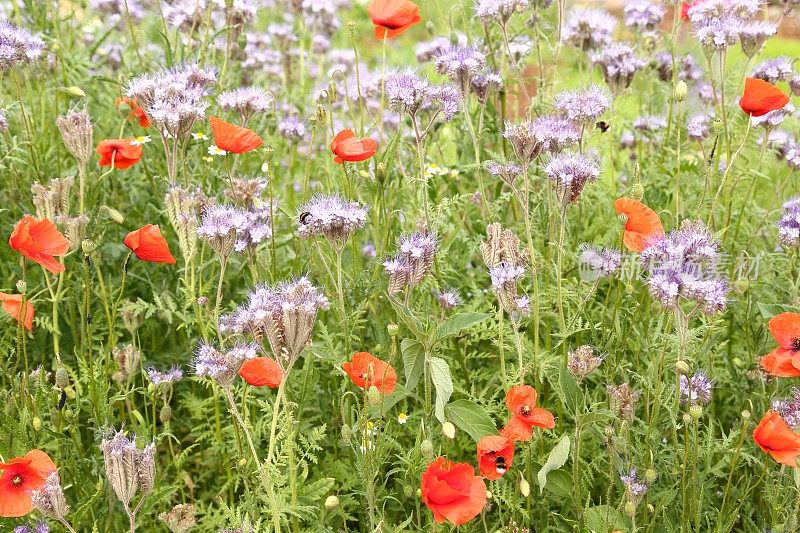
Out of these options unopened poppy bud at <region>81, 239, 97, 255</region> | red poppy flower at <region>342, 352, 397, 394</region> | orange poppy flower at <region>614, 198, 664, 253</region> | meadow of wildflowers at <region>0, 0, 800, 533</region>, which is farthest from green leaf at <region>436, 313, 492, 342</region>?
unopened poppy bud at <region>81, 239, 97, 255</region>

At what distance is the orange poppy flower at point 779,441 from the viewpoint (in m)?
2.01

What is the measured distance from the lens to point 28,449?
93.0 inches

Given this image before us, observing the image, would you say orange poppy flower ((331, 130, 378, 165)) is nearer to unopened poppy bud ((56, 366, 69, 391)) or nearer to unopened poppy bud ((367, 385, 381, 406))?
unopened poppy bud ((367, 385, 381, 406))

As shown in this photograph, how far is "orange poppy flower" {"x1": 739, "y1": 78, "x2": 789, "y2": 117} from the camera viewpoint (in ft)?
8.11

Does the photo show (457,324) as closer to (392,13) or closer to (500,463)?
(500,463)

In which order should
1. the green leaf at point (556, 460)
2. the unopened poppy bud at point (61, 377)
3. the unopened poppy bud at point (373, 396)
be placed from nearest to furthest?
1. the unopened poppy bud at point (373, 396)
2. the green leaf at point (556, 460)
3. the unopened poppy bud at point (61, 377)

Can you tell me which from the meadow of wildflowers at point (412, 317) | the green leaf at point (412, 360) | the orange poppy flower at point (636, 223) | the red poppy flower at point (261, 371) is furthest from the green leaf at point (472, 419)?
the orange poppy flower at point (636, 223)

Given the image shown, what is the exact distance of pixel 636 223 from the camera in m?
2.41

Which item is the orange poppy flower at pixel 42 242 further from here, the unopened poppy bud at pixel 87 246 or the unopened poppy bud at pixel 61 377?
the unopened poppy bud at pixel 61 377

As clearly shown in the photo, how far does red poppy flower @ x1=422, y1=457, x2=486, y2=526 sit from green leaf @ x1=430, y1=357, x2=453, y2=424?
12 centimetres

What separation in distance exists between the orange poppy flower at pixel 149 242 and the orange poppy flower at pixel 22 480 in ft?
2.01

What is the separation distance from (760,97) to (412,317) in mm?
1202

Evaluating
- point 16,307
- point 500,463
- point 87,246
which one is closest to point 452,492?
point 500,463

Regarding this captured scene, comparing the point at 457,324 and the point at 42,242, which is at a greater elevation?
the point at 42,242
